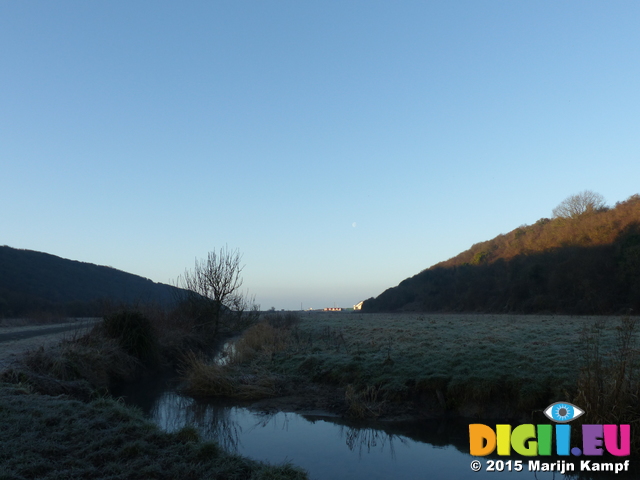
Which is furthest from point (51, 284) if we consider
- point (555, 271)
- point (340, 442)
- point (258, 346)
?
point (340, 442)

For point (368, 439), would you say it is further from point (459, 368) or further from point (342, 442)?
point (459, 368)

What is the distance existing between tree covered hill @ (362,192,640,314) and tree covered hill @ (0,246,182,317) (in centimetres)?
4173

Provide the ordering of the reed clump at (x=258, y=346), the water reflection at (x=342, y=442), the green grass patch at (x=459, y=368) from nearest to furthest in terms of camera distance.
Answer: the water reflection at (x=342, y=442) → the green grass patch at (x=459, y=368) → the reed clump at (x=258, y=346)

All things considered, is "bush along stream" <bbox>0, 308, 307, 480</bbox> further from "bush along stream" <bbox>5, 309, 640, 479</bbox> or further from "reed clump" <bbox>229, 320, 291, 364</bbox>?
"reed clump" <bbox>229, 320, 291, 364</bbox>

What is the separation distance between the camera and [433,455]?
26.2 feet

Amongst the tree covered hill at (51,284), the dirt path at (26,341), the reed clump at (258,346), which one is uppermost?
the tree covered hill at (51,284)

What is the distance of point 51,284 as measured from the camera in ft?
268

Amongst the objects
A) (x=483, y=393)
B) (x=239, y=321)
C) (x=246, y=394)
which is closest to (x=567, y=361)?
(x=483, y=393)

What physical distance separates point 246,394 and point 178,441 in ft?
18.0

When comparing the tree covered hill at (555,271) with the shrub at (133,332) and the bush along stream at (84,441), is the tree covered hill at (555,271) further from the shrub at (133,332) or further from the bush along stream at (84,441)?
the bush along stream at (84,441)

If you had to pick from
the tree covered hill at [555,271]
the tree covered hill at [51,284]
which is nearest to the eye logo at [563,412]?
the tree covered hill at [555,271]

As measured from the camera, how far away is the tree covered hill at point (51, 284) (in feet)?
193

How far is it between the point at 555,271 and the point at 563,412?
42.5 m

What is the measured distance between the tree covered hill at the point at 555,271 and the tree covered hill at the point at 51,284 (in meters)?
41.7
